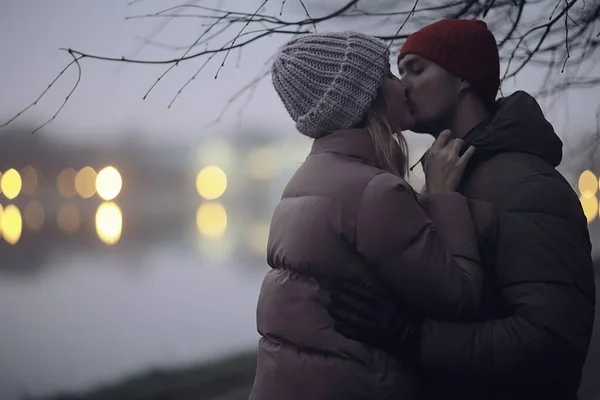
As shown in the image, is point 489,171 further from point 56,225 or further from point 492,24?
point 56,225

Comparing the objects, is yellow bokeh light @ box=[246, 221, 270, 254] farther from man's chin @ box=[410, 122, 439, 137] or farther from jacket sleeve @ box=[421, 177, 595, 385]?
jacket sleeve @ box=[421, 177, 595, 385]

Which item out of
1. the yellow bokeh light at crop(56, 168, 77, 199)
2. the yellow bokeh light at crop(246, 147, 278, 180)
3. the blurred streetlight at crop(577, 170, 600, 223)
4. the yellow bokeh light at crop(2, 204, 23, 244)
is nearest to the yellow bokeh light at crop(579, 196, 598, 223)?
the blurred streetlight at crop(577, 170, 600, 223)

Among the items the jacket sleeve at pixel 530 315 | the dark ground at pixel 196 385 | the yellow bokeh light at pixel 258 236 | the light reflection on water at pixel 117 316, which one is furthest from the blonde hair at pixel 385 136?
the dark ground at pixel 196 385

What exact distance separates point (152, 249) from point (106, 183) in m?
0.42

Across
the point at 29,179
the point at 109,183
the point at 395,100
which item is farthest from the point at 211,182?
the point at 395,100

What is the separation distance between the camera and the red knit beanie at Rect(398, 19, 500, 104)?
4.88ft

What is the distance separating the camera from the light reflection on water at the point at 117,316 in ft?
12.0

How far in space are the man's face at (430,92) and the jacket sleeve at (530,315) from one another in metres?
0.28

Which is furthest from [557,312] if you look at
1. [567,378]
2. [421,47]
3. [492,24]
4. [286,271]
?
[492,24]

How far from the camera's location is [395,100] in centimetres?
139

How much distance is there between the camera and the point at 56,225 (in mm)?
3775

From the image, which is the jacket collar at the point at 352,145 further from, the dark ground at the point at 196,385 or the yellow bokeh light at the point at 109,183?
the dark ground at the point at 196,385

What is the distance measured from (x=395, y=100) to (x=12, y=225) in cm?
286

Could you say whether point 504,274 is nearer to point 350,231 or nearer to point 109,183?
point 350,231
